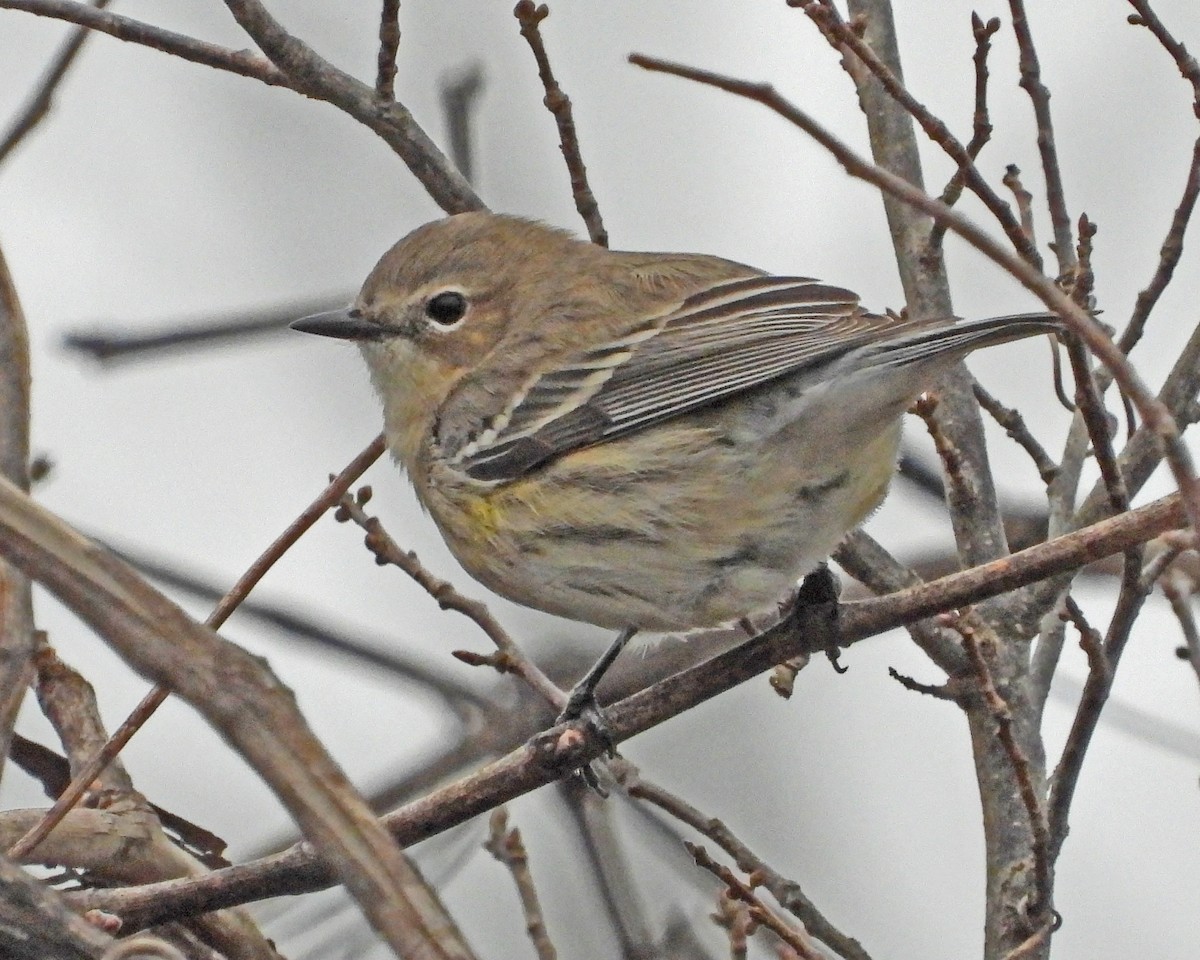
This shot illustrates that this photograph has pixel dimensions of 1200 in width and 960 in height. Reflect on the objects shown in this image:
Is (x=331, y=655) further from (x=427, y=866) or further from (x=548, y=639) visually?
(x=548, y=639)

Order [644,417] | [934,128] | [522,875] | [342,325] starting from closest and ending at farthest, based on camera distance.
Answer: [934,128] → [522,875] → [644,417] → [342,325]

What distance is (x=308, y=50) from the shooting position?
4227 millimetres

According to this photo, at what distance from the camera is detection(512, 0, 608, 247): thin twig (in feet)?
13.6

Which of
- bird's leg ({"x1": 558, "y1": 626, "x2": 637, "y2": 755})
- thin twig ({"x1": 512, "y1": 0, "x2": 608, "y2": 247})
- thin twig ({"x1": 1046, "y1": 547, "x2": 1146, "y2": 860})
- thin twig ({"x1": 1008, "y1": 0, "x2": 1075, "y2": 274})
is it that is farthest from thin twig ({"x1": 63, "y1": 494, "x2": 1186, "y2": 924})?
thin twig ({"x1": 512, "y1": 0, "x2": 608, "y2": 247})

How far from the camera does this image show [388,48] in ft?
13.6

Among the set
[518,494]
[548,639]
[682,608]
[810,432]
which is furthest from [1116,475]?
[548,639]

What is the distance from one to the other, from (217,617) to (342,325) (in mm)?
1907

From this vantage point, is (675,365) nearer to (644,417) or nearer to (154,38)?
(644,417)

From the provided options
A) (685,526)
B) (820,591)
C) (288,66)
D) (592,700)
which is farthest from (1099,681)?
(288,66)

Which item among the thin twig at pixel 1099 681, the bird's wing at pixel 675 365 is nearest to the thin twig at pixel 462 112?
the bird's wing at pixel 675 365

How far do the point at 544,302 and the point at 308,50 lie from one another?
1337mm

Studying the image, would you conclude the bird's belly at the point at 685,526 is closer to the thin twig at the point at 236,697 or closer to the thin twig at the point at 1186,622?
the thin twig at the point at 1186,622

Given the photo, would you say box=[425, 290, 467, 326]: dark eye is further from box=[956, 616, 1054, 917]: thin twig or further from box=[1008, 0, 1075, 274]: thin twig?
box=[956, 616, 1054, 917]: thin twig

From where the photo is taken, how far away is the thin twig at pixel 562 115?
416 cm
